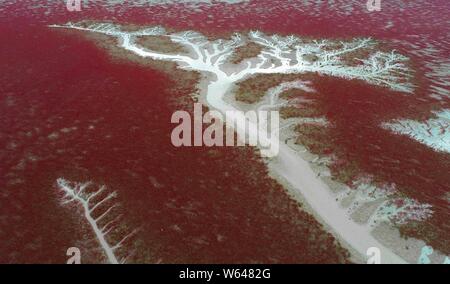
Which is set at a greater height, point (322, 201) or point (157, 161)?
point (157, 161)

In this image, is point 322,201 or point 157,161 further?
point 157,161

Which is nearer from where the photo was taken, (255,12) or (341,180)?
(341,180)

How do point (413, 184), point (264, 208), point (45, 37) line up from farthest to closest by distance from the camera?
point (45, 37) < point (413, 184) < point (264, 208)
